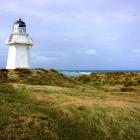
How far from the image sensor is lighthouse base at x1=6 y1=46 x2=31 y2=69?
4297 centimetres

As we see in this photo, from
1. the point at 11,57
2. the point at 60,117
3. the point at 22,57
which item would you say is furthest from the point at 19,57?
the point at 60,117

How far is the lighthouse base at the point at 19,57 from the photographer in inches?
1692

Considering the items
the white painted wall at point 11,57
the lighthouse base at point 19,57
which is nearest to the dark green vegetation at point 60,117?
the lighthouse base at point 19,57

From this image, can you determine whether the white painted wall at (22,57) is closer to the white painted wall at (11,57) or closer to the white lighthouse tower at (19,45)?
the white lighthouse tower at (19,45)

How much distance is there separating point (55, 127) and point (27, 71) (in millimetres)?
19208

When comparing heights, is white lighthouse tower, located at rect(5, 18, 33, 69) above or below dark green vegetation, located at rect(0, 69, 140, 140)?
above

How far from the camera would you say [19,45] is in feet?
142

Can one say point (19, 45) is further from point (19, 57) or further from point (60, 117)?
point (60, 117)

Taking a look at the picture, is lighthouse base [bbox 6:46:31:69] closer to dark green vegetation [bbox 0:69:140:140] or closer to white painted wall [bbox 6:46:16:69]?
white painted wall [bbox 6:46:16:69]

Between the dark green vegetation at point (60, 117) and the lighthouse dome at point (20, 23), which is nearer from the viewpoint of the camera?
the dark green vegetation at point (60, 117)

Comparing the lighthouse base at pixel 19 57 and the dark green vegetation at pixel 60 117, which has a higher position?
the lighthouse base at pixel 19 57

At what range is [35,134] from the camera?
16.2 metres

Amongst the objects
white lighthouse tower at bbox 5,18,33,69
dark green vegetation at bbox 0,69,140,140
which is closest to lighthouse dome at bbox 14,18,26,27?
white lighthouse tower at bbox 5,18,33,69

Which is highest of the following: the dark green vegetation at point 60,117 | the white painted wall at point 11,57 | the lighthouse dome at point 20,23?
the lighthouse dome at point 20,23
